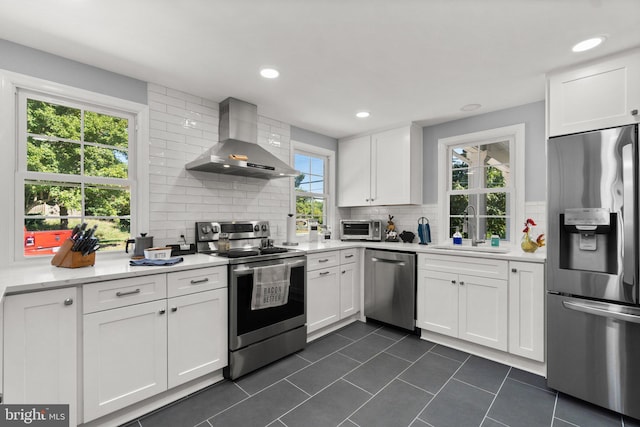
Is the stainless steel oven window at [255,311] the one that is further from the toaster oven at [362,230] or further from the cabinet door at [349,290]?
the toaster oven at [362,230]

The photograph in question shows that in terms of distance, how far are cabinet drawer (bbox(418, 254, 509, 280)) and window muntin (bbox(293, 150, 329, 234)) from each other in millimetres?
1584

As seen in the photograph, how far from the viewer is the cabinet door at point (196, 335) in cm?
196

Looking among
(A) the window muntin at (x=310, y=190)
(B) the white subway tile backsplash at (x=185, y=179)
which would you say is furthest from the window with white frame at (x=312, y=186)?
(B) the white subway tile backsplash at (x=185, y=179)

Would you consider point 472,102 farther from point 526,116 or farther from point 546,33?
point 546,33

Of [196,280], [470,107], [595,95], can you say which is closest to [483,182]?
[470,107]

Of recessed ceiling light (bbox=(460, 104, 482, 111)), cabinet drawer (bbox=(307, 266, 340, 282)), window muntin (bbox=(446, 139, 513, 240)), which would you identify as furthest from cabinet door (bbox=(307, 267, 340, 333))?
recessed ceiling light (bbox=(460, 104, 482, 111))

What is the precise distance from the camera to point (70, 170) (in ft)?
7.16

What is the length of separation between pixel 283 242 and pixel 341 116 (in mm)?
1630

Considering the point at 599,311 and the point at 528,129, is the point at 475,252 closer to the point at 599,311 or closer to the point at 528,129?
the point at 599,311

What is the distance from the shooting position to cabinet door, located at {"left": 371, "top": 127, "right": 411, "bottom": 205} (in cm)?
359

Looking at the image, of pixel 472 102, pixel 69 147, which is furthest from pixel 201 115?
pixel 472 102

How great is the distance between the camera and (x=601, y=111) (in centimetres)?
203

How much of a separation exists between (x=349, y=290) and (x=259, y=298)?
1.32 m

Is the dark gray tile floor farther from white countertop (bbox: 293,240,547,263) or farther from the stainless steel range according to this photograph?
white countertop (bbox: 293,240,547,263)
